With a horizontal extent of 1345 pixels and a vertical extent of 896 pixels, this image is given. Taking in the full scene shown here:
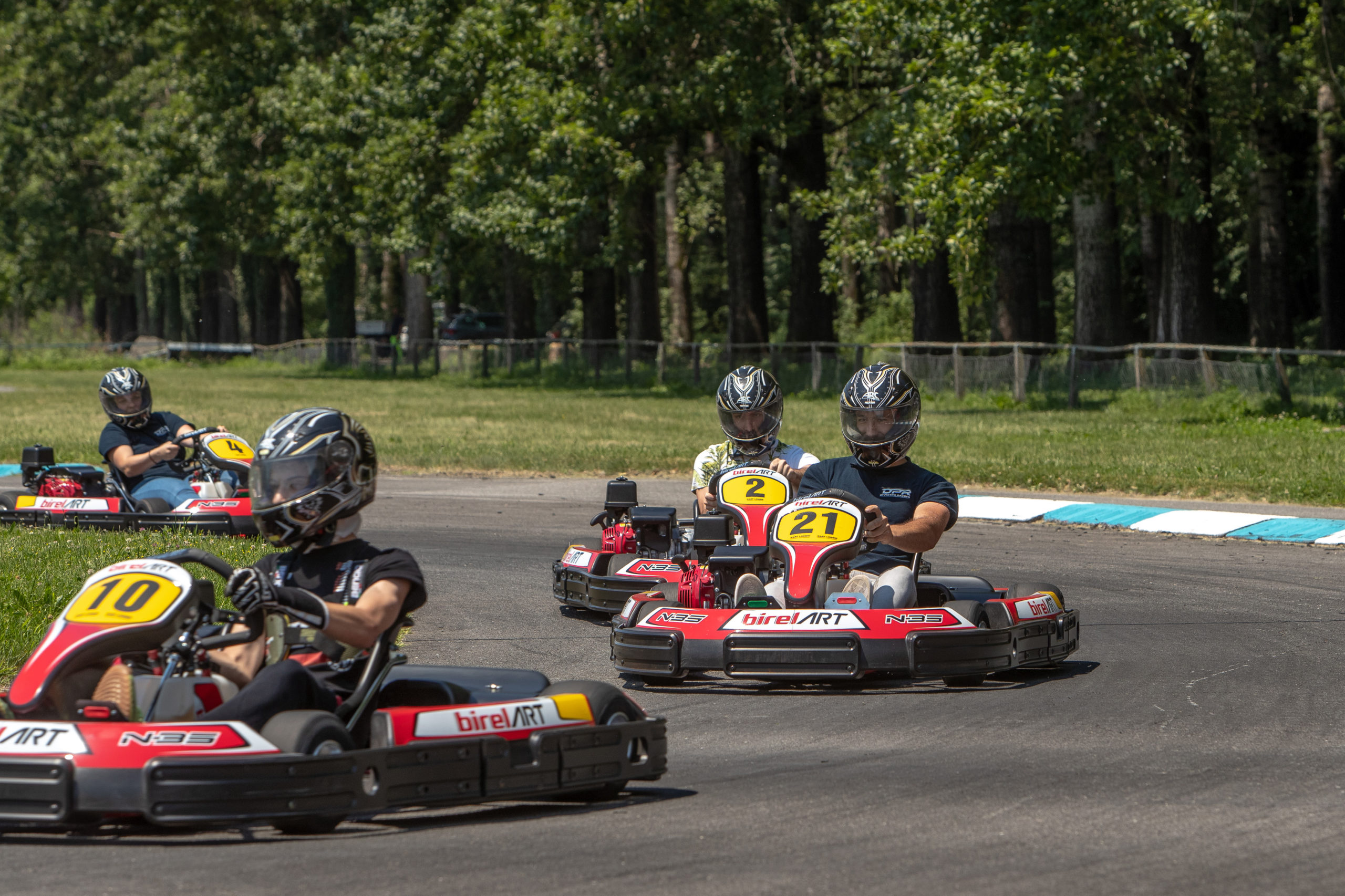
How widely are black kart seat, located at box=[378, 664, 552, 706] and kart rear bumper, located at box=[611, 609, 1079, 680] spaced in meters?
1.72

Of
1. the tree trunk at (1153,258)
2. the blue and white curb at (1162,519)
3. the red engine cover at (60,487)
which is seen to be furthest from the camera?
the tree trunk at (1153,258)

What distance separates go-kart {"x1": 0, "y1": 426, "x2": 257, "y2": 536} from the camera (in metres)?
12.8

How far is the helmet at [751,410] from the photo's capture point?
9570 mm

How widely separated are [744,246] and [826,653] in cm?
2734

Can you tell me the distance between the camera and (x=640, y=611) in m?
8.09

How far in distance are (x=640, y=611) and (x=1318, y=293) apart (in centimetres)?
3546

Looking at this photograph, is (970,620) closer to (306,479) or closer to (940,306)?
(306,479)

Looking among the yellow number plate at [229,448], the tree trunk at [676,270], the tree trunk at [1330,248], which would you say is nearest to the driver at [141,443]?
the yellow number plate at [229,448]

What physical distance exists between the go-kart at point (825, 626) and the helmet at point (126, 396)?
6.04 metres

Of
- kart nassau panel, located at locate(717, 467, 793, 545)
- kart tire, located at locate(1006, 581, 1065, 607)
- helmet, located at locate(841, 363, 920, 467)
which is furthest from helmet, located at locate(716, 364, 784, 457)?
kart tire, located at locate(1006, 581, 1065, 607)

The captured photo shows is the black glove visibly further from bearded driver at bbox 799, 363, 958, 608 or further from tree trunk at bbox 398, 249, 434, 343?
tree trunk at bbox 398, 249, 434, 343

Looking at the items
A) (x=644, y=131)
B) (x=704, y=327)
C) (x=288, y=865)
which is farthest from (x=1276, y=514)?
(x=704, y=327)

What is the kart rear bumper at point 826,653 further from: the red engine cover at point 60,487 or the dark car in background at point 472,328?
the dark car in background at point 472,328

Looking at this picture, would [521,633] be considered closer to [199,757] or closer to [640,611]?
[640,611]
